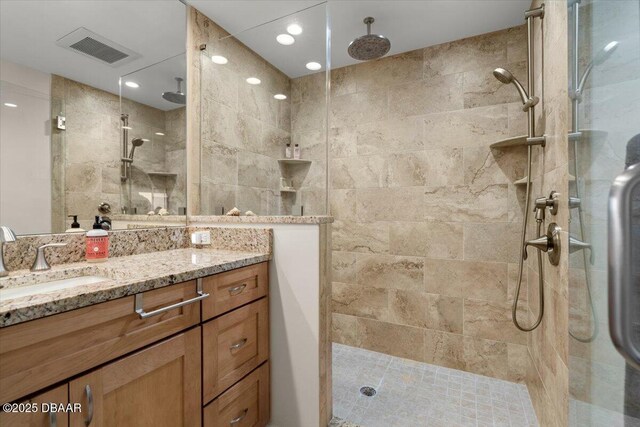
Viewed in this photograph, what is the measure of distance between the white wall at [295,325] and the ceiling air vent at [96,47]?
118cm

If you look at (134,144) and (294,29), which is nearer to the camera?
(134,144)

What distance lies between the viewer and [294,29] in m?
2.00

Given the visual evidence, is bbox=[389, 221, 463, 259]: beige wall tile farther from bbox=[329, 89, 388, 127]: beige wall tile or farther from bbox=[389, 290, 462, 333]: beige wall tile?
bbox=[329, 89, 388, 127]: beige wall tile

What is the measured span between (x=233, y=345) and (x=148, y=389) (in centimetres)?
39

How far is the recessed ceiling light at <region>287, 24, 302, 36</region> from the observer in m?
1.98

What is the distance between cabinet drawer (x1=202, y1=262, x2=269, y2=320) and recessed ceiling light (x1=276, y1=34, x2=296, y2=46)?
64.9 inches

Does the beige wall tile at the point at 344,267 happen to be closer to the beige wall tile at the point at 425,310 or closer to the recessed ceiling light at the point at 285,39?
the beige wall tile at the point at 425,310

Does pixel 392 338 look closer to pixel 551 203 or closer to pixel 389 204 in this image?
pixel 389 204

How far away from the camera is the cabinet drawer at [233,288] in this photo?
3.84ft

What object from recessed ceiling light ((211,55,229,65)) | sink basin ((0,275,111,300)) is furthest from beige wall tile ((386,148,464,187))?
sink basin ((0,275,111,300))

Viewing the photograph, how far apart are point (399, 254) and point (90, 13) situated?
240 cm

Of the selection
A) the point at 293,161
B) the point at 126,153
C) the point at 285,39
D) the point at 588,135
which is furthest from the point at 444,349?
the point at 285,39

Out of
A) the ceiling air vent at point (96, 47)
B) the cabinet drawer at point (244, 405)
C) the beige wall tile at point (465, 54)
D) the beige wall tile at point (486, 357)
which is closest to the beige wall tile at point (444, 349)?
the beige wall tile at point (486, 357)

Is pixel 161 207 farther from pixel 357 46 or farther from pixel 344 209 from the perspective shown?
pixel 357 46
